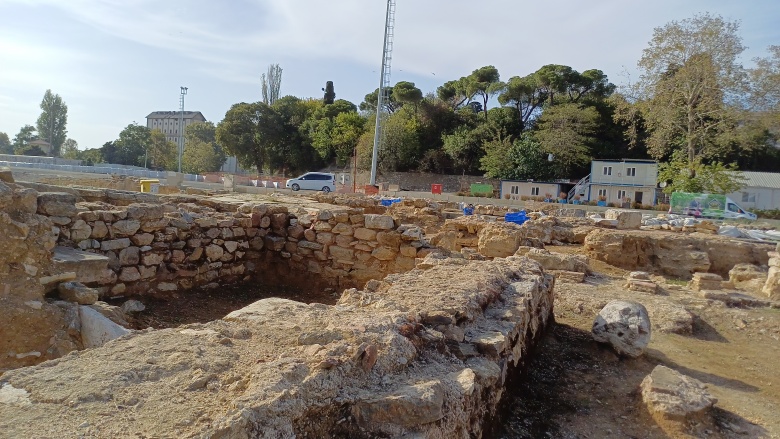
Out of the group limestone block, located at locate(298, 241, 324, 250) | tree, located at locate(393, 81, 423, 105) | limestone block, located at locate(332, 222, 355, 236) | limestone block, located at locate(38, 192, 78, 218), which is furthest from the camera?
tree, located at locate(393, 81, 423, 105)

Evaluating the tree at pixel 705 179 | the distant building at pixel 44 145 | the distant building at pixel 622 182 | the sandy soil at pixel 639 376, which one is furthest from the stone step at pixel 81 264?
the distant building at pixel 44 145

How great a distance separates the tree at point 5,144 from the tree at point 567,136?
204 feet

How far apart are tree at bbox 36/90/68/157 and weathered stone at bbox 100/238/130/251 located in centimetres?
7588

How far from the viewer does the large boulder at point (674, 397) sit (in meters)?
3.55

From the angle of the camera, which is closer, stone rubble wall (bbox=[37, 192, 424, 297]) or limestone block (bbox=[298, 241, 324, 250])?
stone rubble wall (bbox=[37, 192, 424, 297])

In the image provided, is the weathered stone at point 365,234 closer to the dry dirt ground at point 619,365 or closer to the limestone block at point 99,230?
the dry dirt ground at point 619,365

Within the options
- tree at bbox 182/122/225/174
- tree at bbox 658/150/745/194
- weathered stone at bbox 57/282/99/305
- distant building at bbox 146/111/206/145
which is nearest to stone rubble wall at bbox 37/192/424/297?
weathered stone at bbox 57/282/99/305

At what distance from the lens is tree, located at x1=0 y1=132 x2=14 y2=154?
62719 mm

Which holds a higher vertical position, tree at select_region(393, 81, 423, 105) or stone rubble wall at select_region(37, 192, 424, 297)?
tree at select_region(393, 81, 423, 105)

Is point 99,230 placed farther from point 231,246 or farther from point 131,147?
point 131,147

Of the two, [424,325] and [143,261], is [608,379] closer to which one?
[424,325]

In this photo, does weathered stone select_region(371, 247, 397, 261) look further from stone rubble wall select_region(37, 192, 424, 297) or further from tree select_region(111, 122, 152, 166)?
tree select_region(111, 122, 152, 166)

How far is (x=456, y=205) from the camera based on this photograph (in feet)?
79.2

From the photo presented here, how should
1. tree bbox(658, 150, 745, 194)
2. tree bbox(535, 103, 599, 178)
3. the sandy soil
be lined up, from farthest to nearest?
tree bbox(535, 103, 599, 178) < tree bbox(658, 150, 745, 194) < the sandy soil
